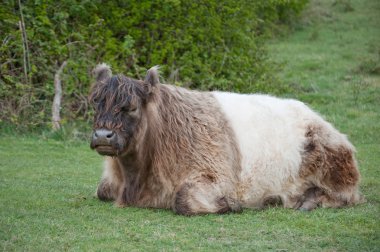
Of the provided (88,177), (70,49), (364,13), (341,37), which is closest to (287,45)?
(341,37)

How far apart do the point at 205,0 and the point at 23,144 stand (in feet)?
18.6

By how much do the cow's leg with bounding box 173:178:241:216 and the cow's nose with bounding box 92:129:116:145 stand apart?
3.34 ft

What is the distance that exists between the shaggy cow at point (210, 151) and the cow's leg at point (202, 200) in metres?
0.01

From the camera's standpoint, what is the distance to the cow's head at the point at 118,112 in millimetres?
7969

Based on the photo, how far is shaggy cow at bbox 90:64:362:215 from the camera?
27.0 feet

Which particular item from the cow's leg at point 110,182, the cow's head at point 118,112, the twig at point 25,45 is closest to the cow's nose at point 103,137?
the cow's head at point 118,112

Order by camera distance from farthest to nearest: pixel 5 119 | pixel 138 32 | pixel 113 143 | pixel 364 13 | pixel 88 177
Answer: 1. pixel 364 13
2. pixel 138 32
3. pixel 5 119
4. pixel 88 177
5. pixel 113 143

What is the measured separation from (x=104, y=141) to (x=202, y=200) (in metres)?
1.28

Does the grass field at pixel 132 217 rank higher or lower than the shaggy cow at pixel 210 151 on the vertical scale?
lower

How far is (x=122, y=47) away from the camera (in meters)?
15.5

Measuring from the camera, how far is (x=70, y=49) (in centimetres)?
1514

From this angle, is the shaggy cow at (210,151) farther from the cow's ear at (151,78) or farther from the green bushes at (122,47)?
the green bushes at (122,47)

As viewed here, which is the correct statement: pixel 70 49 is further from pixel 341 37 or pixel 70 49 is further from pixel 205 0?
pixel 341 37

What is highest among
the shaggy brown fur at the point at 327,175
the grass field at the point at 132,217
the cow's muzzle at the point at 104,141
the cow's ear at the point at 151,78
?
the cow's ear at the point at 151,78
